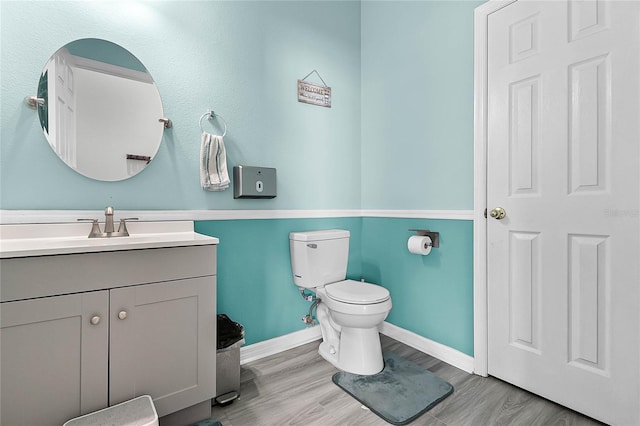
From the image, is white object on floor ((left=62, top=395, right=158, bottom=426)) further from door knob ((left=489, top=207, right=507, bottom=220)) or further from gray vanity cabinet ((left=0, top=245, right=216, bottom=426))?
door knob ((left=489, top=207, right=507, bottom=220))

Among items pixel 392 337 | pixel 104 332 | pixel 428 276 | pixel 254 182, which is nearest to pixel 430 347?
pixel 392 337

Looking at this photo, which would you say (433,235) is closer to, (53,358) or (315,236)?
(315,236)

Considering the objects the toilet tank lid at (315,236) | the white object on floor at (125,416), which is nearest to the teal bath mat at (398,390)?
the toilet tank lid at (315,236)

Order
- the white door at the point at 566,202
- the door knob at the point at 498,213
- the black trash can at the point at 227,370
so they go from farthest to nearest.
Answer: the door knob at the point at 498,213
the black trash can at the point at 227,370
the white door at the point at 566,202

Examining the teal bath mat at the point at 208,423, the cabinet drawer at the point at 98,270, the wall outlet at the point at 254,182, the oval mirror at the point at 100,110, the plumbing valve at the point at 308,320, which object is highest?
the oval mirror at the point at 100,110

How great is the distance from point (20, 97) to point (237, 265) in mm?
1286

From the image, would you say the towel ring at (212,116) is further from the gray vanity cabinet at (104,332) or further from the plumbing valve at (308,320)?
the plumbing valve at (308,320)

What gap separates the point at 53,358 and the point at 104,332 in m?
0.15

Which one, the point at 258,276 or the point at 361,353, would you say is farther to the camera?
the point at 258,276

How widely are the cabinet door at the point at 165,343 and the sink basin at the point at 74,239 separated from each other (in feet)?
0.56

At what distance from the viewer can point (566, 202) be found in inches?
57.4

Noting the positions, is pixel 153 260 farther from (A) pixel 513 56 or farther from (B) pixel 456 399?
(A) pixel 513 56

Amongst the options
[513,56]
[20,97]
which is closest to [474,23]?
[513,56]

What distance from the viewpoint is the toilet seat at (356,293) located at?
1737 millimetres
